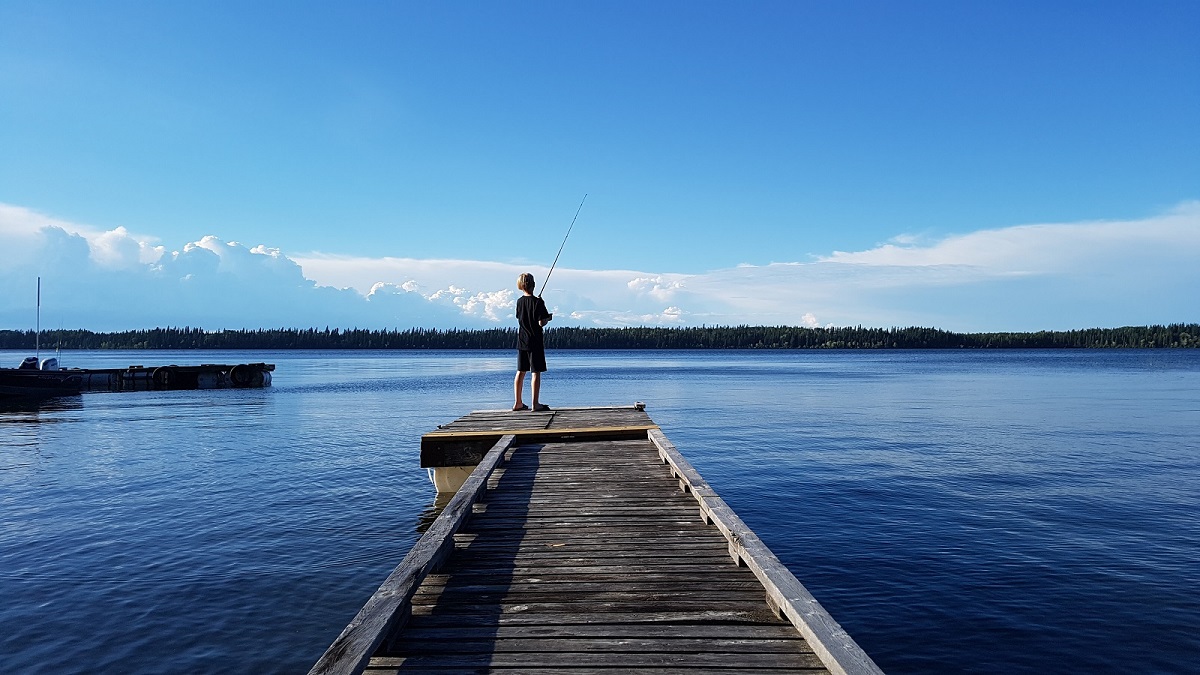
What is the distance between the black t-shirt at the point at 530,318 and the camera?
13039mm

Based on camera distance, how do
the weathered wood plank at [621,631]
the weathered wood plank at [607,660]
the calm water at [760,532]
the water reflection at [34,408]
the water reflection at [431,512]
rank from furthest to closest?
the water reflection at [34,408]
the water reflection at [431,512]
the calm water at [760,532]
the weathered wood plank at [621,631]
the weathered wood plank at [607,660]

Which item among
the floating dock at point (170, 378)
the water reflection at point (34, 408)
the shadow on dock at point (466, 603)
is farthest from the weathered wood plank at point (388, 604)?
the floating dock at point (170, 378)

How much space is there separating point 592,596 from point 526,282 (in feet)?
26.8

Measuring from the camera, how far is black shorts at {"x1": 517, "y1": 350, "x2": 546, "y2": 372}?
13.3m

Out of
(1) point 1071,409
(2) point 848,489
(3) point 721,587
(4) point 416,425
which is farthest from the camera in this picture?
(1) point 1071,409

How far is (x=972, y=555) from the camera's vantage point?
10.4 m

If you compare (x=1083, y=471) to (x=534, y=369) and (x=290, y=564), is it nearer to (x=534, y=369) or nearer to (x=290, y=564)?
(x=534, y=369)

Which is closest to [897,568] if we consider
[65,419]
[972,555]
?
[972,555]

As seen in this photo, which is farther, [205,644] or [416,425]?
[416,425]

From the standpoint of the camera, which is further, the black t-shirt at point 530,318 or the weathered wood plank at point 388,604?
the black t-shirt at point 530,318

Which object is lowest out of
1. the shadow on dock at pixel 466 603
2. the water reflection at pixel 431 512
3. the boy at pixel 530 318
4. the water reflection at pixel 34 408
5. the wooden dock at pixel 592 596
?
the water reflection at pixel 34 408

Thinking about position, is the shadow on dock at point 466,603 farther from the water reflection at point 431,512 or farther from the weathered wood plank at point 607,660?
the water reflection at point 431,512

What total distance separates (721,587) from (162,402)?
42225mm

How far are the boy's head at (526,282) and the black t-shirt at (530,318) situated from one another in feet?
0.48
